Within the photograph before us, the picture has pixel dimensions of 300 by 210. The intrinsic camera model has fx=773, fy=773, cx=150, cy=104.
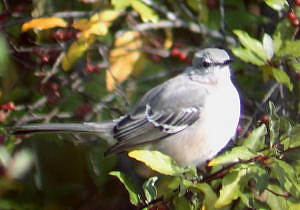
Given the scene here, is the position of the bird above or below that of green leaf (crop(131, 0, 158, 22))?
below

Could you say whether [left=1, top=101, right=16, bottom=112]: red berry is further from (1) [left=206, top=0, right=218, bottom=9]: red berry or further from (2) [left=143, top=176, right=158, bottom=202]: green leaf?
(1) [left=206, top=0, right=218, bottom=9]: red berry

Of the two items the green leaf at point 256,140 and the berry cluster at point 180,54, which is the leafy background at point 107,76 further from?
the green leaf at point 256,140

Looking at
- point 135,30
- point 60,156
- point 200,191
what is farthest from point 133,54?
point 200,191

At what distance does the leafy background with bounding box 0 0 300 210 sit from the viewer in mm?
4852

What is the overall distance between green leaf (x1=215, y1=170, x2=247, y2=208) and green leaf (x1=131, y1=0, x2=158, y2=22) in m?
1.47

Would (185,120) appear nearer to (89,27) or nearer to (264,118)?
(264,118)

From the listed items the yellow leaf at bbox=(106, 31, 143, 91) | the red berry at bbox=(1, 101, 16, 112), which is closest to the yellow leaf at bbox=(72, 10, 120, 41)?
the yellow leaf at bbox=(106, 31, 143, 91)

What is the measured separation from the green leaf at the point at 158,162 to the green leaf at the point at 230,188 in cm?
23

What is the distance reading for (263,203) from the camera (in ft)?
13.8

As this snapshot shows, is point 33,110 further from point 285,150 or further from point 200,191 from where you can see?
point 285,150

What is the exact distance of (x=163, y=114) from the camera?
210 inches

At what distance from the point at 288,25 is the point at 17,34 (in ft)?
6.18

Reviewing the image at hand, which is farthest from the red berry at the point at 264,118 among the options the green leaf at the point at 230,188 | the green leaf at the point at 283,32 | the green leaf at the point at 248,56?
the green leaf at the point at 230,188

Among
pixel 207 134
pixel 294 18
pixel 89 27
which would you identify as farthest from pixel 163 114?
pixel 294 18
